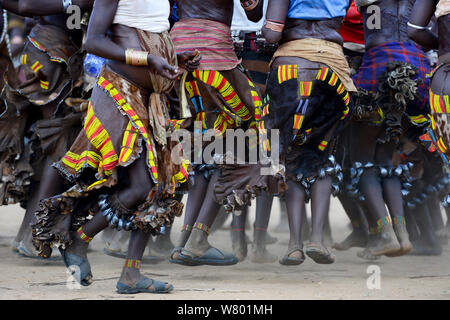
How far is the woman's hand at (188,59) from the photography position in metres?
4.73

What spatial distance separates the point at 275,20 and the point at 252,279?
190 centimetres

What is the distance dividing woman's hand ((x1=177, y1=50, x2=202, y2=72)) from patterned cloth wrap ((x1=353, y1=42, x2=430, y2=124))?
1.78m

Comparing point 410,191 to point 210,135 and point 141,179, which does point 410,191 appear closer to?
point 210,135

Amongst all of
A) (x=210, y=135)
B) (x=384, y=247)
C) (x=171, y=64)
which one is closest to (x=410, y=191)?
(x=384, y=247)

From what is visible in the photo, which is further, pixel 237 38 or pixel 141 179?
pixel 237 38

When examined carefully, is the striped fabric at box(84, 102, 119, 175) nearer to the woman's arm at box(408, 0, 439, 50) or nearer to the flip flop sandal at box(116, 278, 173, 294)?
the flip flop sandal at box(116, 278, 173, 294)

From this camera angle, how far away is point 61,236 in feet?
14.6

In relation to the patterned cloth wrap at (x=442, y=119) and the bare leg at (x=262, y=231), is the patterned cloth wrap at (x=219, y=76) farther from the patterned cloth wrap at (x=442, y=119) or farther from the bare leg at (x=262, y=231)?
the patterned cloth wrap at (x=442, y=119)

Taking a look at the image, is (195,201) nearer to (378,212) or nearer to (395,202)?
(378,212)

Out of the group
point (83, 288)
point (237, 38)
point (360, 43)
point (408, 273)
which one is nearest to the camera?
point (83, 288)

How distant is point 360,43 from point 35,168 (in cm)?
304

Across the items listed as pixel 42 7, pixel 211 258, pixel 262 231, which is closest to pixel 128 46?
pixel 42 7

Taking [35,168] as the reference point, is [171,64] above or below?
above
